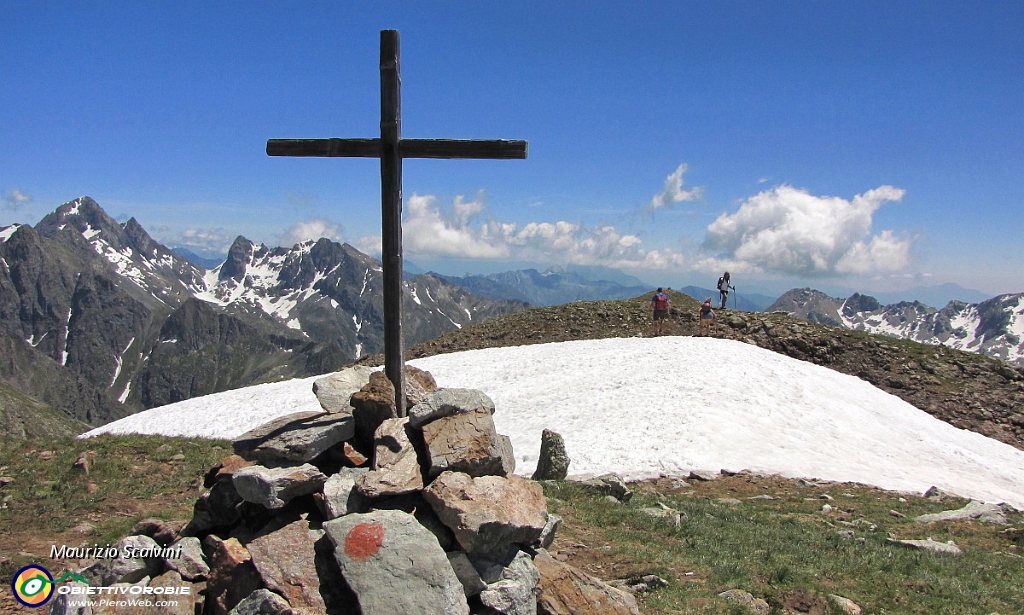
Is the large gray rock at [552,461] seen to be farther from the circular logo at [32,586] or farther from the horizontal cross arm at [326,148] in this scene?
the circular logo at [32,586]

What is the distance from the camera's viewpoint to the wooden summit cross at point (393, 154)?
415 inches

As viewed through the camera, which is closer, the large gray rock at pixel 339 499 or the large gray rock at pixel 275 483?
the large gray rock at pixel 339 499

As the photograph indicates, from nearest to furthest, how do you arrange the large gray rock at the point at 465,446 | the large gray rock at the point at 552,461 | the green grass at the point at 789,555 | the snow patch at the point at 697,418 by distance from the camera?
the large gray rock at the point at 465,446, the green grass at the point at 789,555, the large gray rock at the point at 552,461, the snow patch at the point at 697,418

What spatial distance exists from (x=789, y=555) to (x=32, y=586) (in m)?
12.9

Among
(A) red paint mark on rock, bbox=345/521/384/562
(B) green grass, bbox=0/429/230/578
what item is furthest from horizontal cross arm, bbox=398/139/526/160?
(B) green grass, bbox=0/429/230/578

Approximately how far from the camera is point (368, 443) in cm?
1030

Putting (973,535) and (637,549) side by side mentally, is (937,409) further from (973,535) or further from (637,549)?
(637,549)

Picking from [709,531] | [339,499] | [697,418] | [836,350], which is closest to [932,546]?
[709,531]

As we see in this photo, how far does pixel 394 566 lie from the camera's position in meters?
7.49

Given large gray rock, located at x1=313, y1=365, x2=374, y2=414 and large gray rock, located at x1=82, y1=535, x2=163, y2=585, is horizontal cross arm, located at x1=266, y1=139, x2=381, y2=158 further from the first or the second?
large gray rock, located at x1=82, y1=535, x2=163, y2=585

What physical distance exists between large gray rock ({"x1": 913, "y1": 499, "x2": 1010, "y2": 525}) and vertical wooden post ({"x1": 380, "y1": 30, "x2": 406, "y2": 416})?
1473cm

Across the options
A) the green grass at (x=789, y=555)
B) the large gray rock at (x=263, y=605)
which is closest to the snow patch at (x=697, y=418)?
the green grass at (x=789, y=555)

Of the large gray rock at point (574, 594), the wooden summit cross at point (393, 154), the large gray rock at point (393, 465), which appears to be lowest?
the large gray rock at point (574, 594)

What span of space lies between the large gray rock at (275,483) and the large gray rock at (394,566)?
103 cm
